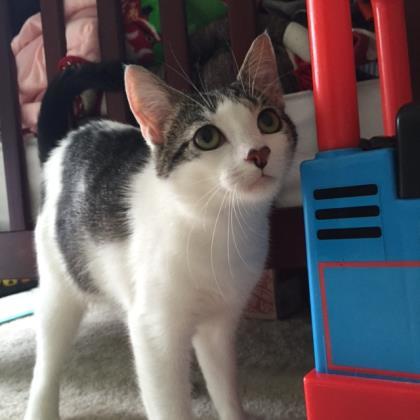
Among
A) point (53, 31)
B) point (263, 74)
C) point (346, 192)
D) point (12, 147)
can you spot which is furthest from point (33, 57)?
point (346, 192)

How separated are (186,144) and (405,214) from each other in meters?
0.39

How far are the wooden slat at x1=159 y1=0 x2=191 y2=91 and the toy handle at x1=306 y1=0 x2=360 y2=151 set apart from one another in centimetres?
41

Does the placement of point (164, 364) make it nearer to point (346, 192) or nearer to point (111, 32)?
point (346, 192)

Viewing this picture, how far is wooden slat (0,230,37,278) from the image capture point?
1238 millimetres

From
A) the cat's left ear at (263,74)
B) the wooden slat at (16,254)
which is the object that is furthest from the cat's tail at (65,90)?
the cat's left ear at (263,74)

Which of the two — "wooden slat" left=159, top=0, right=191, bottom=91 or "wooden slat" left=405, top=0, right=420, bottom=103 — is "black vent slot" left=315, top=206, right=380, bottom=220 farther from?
"wooden slat" left=159, top=0, right=191, bottom=91

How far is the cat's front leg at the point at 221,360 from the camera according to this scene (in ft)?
3.14

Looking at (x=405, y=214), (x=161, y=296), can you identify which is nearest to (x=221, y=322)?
(x=161, y=296)

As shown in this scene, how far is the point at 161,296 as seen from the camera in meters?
0.84

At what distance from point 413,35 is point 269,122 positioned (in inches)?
12.0

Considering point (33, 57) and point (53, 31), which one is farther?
point (33, 57)

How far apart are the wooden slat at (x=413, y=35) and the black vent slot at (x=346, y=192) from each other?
1.10ft

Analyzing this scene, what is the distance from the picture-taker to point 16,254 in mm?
1242

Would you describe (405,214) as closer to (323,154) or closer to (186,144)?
(323,154)
